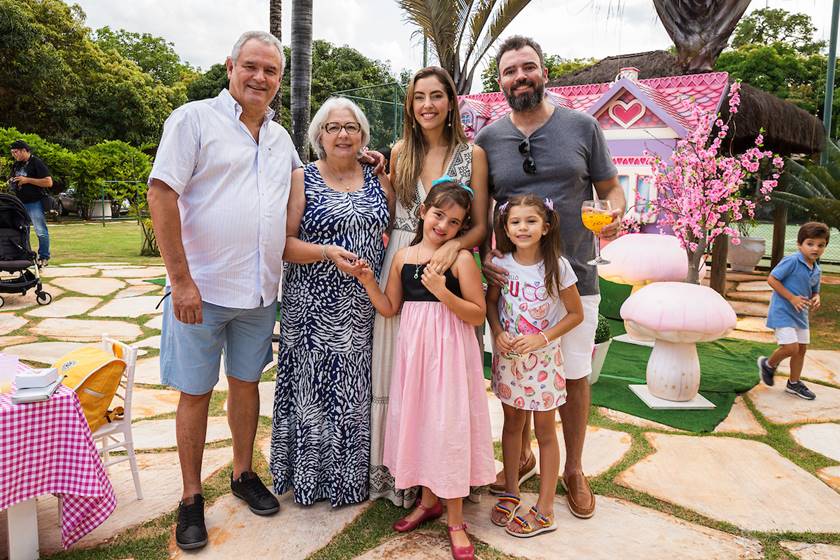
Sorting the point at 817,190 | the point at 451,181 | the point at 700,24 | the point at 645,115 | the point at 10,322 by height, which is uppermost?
the point at 700,24

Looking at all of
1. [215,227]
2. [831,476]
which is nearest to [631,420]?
[831,476]

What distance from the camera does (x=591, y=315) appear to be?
291 cm

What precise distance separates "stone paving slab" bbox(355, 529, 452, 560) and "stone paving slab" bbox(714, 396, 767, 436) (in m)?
2.46

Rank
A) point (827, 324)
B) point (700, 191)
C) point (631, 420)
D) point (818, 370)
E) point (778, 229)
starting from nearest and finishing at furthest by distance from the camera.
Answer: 1. point (631, 420)
2. point (818, 370)
3. point (700, 191)
4. point (827, 324)
5. point (778, 229)

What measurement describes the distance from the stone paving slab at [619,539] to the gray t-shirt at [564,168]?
Result: 1.12 metres

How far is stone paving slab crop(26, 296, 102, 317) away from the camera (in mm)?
6810

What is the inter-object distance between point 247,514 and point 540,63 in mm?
2618

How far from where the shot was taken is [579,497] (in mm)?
2941

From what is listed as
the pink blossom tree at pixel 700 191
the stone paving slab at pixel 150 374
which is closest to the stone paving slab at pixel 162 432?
the stone paving slab at pixel 150 374

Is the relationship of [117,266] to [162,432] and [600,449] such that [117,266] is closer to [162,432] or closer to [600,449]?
[162,432]

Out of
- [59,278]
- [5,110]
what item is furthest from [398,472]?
[5,110]

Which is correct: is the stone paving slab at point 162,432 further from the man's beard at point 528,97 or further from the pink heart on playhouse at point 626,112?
the pink heart on playhouse at point 626,112

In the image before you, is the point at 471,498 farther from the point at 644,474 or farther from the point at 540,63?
the point at 540,63

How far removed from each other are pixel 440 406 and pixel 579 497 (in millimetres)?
978
